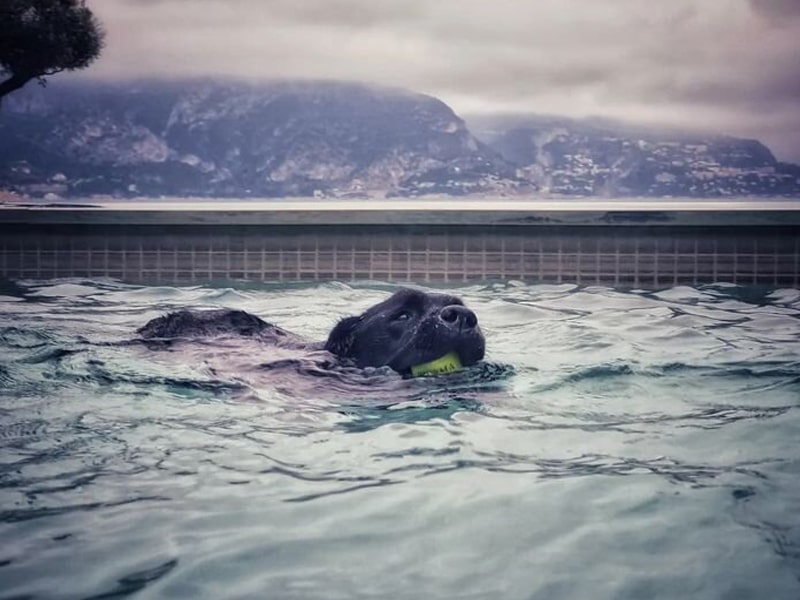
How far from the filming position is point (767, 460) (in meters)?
2.92

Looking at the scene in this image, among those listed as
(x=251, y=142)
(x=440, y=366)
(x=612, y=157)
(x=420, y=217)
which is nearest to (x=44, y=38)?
(x=420, y=217)

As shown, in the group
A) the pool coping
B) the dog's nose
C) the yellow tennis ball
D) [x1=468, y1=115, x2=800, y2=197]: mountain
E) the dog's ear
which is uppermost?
[x1=468, y1=115, x2=800, y2=197]: mountain

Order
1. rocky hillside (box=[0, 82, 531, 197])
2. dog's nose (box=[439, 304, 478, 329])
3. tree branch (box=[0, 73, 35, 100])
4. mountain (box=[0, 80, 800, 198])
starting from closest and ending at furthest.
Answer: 1. dog's nose (box=[439, 304, 478, 329])
2. tree branch (box=[0, 73, 35, 100])
3. rocky hillside (box=[0, 82, 531, 197])
4. mountain (box=[0, 80, 800, 198])

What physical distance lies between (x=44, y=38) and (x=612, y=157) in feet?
65.5

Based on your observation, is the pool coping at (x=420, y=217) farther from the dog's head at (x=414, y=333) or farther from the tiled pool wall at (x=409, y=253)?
the dog's head at (x=414, y=333)

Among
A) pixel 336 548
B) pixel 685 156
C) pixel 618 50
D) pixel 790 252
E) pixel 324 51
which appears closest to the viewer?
pixel 336 548

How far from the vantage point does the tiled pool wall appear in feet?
25.8

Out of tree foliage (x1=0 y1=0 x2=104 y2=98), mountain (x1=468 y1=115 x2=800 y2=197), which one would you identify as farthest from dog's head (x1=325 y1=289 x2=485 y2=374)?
mountain (x1=468 y1=115 x2=800 y2=197)

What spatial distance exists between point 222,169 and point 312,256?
20982mm

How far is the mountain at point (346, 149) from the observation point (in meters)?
25.0

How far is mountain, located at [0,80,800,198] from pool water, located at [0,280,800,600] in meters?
20.8

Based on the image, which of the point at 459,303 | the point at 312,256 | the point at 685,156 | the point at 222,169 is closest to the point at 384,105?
the point at 222,169

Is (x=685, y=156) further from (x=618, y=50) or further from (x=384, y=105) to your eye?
(x=384, y=105)

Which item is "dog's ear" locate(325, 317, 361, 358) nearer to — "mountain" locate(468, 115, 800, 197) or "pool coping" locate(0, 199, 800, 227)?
"pool coping" locate(0, 199, 800, 227)
